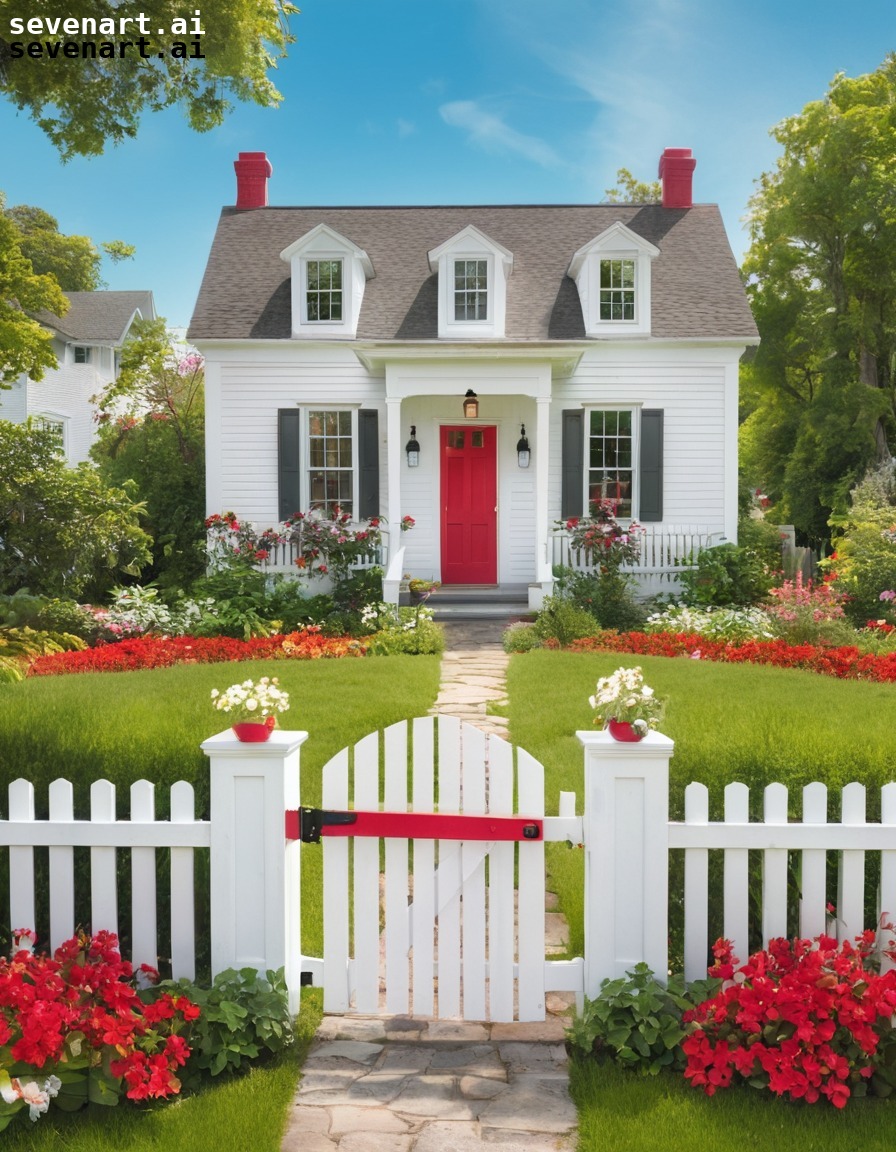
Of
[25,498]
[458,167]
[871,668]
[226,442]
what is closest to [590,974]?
[871,668]

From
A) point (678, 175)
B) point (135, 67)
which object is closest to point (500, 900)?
point (135, 67)

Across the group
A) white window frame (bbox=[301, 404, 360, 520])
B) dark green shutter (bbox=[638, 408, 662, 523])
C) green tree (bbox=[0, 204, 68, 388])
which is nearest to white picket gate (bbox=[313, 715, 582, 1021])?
green tree (bbox=[0, 204, 68, 388])

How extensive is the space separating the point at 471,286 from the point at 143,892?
13.2 meters

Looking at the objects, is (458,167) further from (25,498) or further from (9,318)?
(9,318)

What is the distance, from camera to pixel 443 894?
3553 millimetres

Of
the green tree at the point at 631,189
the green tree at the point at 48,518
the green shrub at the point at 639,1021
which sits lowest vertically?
the green shrub at the point at 639,1021

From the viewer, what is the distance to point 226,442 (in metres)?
15.5

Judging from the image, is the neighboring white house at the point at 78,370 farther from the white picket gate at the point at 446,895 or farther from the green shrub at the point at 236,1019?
the green shrub at the point at 236,1019

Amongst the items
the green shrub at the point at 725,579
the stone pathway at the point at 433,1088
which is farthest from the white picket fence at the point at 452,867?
the green shrub at the point at 725,579

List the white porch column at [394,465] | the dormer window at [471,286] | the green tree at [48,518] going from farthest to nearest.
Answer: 1. the dormer window at [471,286]
2. the white porch column at [394,465]
3. the green tree at [48,518]

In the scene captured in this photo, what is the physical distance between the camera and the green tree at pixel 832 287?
21359mm

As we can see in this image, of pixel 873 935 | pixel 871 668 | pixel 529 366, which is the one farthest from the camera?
pixel 529 366

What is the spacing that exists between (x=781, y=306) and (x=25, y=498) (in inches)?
685

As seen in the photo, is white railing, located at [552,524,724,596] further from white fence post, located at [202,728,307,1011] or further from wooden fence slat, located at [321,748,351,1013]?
white fence post, located at [202,728,307,1011]
